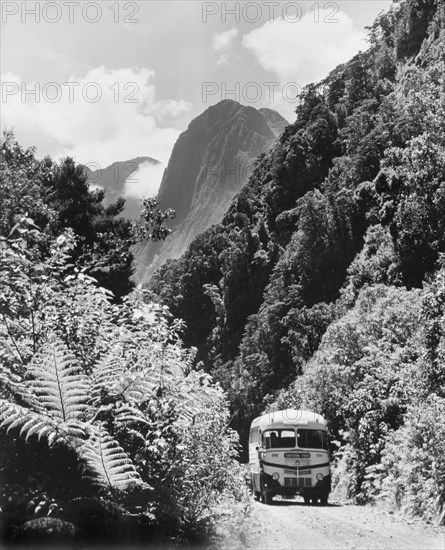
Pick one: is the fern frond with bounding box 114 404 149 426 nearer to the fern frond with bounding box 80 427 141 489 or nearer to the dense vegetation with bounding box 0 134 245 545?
the dense vegetation with bounding box 0 134 245 545

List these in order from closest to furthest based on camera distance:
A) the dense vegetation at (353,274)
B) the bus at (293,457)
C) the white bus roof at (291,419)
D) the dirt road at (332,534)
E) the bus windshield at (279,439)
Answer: the dirt road at (332,534)
the dense vegetation at (353,274)
the bus at (293,457)
the bus windshield at (279,439)
the white bus roof at (291,419)

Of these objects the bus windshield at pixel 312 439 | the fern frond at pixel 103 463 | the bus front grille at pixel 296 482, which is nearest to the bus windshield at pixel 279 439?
the bus windshield at pixel 312 439

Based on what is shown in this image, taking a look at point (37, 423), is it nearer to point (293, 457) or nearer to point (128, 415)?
point (128, 415)

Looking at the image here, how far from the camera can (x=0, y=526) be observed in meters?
6.32

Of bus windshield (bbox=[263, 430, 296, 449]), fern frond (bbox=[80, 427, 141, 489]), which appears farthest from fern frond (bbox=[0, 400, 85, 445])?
bus windshield (bbox=[263, 430, 296, 449])

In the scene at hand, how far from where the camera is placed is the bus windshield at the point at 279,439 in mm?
21938

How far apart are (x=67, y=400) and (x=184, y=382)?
2009mm

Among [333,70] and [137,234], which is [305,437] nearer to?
[137,234]

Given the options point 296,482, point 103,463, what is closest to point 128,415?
point 103,463

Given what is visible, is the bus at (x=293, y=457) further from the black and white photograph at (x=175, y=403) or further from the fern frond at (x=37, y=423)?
the fern frond at (x=37, y=423)

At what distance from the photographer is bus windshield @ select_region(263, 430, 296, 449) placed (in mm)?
21938

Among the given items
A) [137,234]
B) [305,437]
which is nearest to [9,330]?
[137,234]

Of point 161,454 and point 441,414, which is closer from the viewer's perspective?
point 161,454

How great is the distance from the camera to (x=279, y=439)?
22.0m
